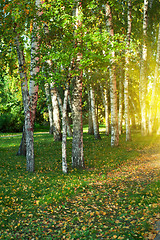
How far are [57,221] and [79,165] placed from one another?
5.55 m

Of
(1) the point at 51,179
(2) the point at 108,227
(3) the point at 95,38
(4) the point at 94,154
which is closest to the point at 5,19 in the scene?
(3) the point at 95,38

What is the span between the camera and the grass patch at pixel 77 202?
6641 millimetres

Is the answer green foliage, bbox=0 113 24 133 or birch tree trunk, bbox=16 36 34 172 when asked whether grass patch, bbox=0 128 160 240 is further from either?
green foliage, bbox=0 113 24 133

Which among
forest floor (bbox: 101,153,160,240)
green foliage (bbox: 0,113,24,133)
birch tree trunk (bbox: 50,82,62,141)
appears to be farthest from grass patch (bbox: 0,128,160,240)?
green foliage (bbox: 0,113,24,133)

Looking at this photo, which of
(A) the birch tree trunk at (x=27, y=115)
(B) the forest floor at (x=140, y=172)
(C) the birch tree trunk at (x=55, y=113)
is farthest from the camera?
(C) the birch tree trunk at (x=55, y=113)

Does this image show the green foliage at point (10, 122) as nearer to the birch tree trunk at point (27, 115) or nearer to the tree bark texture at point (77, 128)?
the birch tree trunk at point (27, 115)

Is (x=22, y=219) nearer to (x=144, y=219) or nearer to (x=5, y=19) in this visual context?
(x=144, y=219)

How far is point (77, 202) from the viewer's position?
8.62m

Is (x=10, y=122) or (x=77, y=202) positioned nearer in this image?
(x=77, y=202)

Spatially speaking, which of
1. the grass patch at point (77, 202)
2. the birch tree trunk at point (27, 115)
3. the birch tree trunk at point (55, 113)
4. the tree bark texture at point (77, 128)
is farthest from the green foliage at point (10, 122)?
the tree bark texture at point (77, 128)

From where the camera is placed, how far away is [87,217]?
746 centimetres

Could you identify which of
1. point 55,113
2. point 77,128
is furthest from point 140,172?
point 55,113

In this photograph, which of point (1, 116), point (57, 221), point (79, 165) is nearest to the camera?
point (57, 221)

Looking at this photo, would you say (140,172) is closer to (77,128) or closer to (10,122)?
(77,128)
